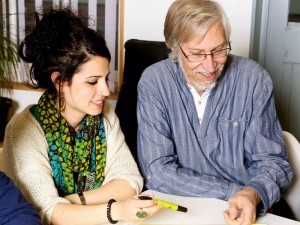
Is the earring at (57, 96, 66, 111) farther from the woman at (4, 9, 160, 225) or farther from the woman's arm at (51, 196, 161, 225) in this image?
the woman's arm at (51, 196, 161, 225)

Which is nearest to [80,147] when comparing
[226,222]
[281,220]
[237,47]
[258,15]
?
[226,222]

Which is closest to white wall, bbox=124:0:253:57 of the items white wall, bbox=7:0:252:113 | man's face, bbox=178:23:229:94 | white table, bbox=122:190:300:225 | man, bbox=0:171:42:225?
white wall, bbox=7:0:252:113

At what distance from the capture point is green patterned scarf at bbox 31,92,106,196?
1600 mm

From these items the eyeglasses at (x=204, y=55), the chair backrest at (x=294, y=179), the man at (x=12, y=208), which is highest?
the eyeglasses at (x=204, y=55)

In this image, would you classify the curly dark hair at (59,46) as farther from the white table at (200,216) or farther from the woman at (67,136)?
the white table at (200,216)

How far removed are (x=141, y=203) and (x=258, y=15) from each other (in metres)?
2.13

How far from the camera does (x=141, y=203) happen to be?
4.42ft

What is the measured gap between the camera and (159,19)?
3184mm

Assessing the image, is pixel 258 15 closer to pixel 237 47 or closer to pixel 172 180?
pixel 237 47

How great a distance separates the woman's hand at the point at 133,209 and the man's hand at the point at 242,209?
23cm

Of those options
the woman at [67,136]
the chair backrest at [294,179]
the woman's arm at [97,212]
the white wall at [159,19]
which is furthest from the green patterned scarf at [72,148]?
the white wall at [159,19]

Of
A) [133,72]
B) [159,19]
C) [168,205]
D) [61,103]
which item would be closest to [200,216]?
[168,205]

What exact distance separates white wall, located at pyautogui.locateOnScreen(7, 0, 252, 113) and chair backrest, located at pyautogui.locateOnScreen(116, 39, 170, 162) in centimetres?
96

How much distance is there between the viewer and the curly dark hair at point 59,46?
5.18 feet
